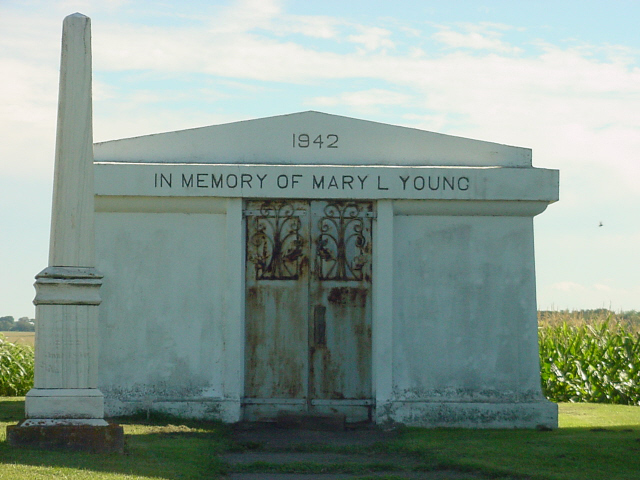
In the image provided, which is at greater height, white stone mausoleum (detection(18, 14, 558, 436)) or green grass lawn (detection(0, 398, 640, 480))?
white stone mausoleum (detection(18, 14, 558, 436))

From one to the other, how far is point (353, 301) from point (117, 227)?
320 cm

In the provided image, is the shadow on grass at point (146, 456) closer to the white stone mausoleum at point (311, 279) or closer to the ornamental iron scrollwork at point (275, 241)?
the white stone mausoleum at point (311, 279)

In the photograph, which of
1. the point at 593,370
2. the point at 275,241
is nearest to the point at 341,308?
the point at 275,241

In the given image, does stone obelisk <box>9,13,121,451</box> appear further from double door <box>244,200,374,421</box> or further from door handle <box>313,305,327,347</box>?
door handle <box>313,305,327,347</box>

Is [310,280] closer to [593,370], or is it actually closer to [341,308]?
[341,308]

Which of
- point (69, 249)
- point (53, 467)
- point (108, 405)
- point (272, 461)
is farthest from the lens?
point (108, 405)

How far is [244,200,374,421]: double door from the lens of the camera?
432 inches

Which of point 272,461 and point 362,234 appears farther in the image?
point 362,234

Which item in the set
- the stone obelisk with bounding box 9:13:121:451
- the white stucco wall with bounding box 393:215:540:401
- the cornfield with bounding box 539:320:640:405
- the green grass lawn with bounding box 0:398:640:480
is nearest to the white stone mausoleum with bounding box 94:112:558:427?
the white stucco wall with bounding box 393:215:540:401

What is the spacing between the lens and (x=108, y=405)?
35.6 ft

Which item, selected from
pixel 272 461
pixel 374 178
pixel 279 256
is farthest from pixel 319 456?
pixel 374 178

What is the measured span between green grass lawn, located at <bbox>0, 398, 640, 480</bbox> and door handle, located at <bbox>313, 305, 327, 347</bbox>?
1.58 metres

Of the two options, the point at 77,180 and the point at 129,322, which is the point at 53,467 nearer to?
the point at 77,180

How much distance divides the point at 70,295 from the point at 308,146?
4471 millimetres
